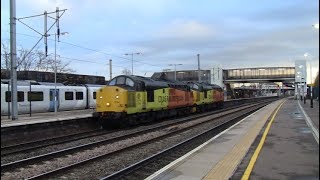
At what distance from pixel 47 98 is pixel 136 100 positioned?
48.6 feet

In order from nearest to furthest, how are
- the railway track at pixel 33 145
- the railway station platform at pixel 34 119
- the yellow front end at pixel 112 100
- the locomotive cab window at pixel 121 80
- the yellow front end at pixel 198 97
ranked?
the railway track at pixel 33 145
the railway station platform at pixel 34 119
the yellow front end at pixel 112 100
the locomotive cab window at pixel 121 80
the yellow front end at pixel 198 97

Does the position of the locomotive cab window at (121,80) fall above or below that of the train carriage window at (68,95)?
above

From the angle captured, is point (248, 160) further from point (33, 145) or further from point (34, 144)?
point (34, 144)

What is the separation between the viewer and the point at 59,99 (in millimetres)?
39750

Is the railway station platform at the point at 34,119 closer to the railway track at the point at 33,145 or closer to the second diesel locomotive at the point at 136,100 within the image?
the railway track at the point at 33,145

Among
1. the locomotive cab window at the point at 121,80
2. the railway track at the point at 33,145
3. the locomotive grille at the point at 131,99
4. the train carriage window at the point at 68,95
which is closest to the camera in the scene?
the railway track at the point at 33,145

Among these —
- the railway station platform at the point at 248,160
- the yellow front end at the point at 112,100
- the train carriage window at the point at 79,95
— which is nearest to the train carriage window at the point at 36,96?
the train carriage window at the point at 79,95

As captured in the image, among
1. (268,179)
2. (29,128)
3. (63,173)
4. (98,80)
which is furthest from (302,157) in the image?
(98,80)

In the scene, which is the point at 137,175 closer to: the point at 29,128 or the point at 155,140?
the point at 155,140

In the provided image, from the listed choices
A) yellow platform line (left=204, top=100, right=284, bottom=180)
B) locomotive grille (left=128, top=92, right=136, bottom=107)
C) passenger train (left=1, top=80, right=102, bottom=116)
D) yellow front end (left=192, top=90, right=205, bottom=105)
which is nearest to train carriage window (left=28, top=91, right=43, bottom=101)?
passenger train (left=1, top=80, right=102, bottom=116)

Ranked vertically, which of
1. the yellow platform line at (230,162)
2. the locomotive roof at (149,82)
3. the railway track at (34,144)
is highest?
the locomotive roof at (149,82)

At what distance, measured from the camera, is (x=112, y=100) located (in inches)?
942

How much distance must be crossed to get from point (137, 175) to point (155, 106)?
17451 mm

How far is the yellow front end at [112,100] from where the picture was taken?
23656 mm
